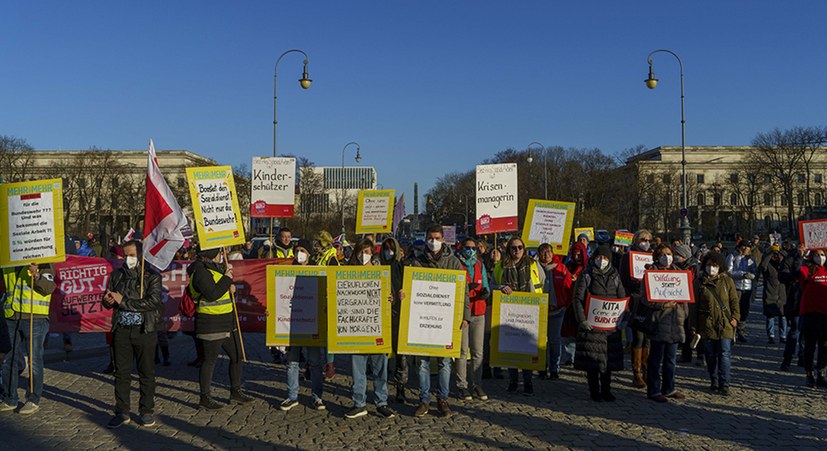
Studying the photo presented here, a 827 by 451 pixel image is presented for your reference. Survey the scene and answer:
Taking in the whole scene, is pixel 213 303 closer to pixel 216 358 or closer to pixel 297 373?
pixel 216 358

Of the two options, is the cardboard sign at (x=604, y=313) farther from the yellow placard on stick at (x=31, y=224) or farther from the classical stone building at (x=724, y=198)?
the classical stone building at (x=724, y=198)

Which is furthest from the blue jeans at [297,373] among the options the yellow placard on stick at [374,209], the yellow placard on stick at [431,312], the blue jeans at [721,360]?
the yellow placard on stick at [374,209]

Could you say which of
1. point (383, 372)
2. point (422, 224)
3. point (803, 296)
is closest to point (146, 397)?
point (383, 372)

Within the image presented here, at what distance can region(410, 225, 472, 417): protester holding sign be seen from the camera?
8.28 meters

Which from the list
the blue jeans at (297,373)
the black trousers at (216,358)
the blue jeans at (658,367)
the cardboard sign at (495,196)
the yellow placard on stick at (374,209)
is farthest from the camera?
the yellow placard on stick at (374,209)

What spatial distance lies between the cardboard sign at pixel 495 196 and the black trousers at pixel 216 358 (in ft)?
16.6

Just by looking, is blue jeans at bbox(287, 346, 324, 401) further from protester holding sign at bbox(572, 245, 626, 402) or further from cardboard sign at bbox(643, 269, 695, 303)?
cardboard sign at bbox(643, 269, 695, 303)

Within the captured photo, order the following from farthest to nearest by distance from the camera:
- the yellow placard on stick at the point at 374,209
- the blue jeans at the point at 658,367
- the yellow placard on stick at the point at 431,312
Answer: the yellow placard on stick at the point at 374,209 → the blue jeans at the point at 658,367 → the yellow placard on stick at the point at 431,312

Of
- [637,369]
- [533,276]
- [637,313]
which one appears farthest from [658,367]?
[533,276]

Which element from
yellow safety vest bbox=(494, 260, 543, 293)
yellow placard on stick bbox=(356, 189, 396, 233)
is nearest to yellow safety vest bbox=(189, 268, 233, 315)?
yellow safety vest bbox=(494, 260, 543, 293)

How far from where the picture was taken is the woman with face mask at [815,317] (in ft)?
32.3

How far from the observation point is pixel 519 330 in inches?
377

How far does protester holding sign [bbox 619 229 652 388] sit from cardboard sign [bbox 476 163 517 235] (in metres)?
2.32

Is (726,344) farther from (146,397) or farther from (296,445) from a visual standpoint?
(146,397)
